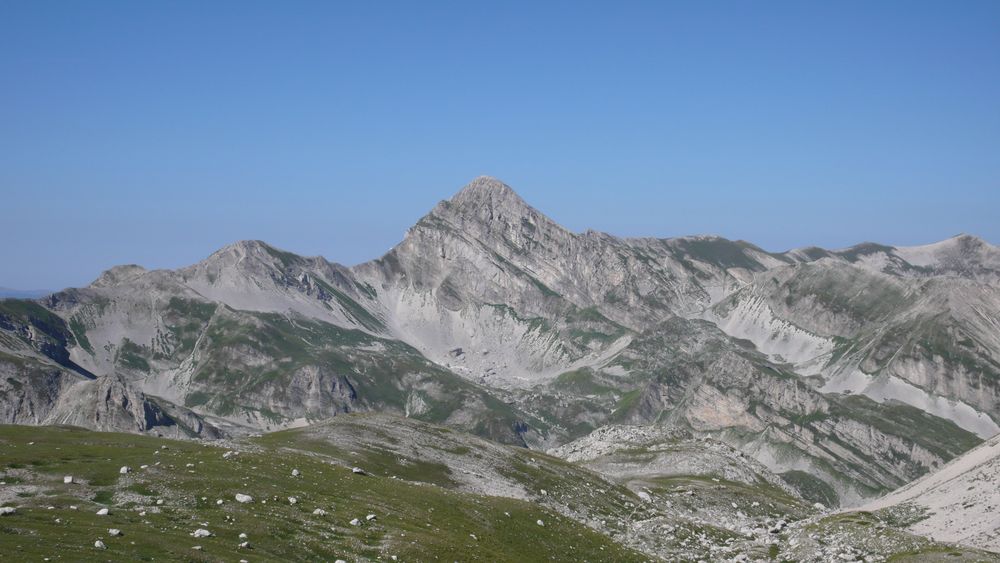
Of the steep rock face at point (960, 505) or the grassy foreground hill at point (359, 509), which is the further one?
the steep rock face at point (960, 505)

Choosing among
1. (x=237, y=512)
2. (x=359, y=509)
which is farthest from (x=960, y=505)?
(x=237, y=512)

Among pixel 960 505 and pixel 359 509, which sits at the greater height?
pixel 359 509

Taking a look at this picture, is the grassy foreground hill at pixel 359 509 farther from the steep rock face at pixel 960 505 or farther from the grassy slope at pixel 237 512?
the steep rock face at pixel 960 505

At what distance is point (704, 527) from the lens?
10762 centimetres

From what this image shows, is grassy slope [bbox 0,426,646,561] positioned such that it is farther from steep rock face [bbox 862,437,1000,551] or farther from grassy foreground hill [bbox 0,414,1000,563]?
steep rock face [bbox 862,437,1000,551]

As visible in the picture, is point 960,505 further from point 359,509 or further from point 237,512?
point 237,512

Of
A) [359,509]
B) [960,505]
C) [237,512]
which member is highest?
[237,512]

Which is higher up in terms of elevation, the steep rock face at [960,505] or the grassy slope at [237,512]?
the grassy slope at [237,512]

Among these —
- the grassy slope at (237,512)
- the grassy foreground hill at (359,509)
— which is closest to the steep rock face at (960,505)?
the grassy foreground hill at (359,509)

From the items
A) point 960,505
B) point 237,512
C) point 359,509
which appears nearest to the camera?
point 237,512

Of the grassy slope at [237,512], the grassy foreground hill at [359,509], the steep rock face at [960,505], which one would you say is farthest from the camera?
the steep rock face at [960,505]

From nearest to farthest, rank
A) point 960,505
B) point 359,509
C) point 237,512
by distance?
point 237,512 < point 359,509 < point 960,505

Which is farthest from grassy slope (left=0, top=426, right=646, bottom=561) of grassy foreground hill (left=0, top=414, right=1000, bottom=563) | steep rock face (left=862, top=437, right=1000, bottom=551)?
steep rock face (left=862, top=437, right=1000, bottom=551)

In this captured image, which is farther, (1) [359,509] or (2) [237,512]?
(1) [359,509]
